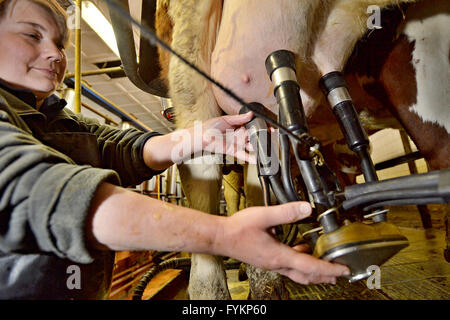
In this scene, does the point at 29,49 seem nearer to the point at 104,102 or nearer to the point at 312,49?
the point at 312,49

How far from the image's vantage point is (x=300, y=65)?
0.68 metres

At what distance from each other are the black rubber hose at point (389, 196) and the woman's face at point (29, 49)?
80 cm

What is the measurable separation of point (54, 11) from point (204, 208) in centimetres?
80

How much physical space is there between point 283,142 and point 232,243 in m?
0.28

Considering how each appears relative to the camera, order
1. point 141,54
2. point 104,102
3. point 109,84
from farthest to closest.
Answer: point 109,84, point 104,102, point 141,54

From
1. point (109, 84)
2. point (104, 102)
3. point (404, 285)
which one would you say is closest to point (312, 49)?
point (404, 285)

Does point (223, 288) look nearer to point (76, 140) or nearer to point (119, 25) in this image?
point (76, 140)

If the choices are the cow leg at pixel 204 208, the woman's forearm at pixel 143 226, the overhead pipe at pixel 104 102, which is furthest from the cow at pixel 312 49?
the overhead pipe at pixel 104 102

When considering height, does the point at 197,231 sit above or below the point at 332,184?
below

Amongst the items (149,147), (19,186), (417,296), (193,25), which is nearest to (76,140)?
(149,147)

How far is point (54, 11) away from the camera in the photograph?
698 millimetres

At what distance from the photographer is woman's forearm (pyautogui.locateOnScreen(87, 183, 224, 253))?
1.08 ft

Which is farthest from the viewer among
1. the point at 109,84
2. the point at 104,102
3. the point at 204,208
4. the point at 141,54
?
the point at 109,84

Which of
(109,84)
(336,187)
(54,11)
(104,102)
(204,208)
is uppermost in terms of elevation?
(109,84)
